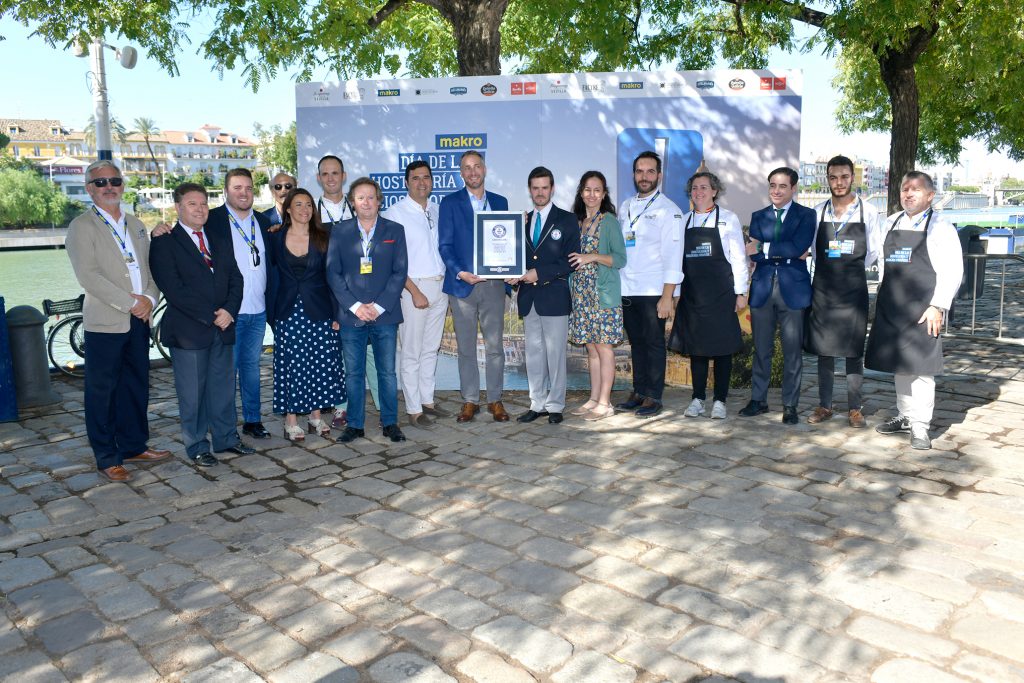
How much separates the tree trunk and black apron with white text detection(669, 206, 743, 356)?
169 inches

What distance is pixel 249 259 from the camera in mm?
6188

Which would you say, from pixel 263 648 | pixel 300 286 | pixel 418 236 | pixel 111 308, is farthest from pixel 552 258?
pixel 263 648

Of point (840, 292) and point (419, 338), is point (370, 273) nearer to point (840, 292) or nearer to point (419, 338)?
point (419, 338)

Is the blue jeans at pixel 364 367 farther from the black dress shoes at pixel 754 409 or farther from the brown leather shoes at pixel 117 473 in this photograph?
the black dress shoes at pixel 754 409

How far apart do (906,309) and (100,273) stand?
222 inches

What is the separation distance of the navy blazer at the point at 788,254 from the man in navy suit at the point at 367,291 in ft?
9.34

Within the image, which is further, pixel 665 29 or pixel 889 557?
pixel 665 29

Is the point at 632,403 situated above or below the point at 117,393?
below

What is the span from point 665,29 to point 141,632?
1460cm

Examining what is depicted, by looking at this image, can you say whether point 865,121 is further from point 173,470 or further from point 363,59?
point 173,470

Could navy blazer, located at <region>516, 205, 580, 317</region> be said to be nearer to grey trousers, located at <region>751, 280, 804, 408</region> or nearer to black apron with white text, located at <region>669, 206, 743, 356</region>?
black apron with white text, located at <region>669, 206, 743, 356</region>

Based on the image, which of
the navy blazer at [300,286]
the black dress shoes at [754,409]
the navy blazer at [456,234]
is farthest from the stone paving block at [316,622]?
the black dress shoes at [754,409]

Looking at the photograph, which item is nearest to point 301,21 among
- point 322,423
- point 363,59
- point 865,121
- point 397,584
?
point 363,59

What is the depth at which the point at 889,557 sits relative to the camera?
4188 millimetres
